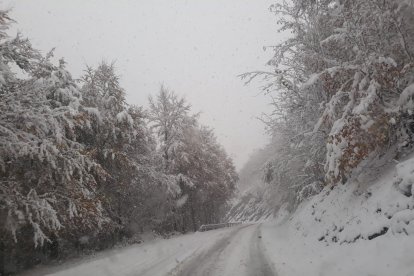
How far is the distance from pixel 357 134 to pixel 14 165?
10807 millimetres

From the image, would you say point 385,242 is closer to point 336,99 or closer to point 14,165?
point 336,99

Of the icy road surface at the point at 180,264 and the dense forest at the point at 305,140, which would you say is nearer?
the dense forest at the point at 305,140

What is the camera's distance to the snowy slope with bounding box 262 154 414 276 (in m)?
7.64

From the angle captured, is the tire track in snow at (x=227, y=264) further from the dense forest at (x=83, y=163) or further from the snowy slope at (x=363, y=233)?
the dense forest at (x=83, y=163)

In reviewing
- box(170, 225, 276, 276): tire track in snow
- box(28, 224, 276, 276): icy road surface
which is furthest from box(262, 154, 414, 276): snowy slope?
box(28, 224, 276, 276): icy road surface

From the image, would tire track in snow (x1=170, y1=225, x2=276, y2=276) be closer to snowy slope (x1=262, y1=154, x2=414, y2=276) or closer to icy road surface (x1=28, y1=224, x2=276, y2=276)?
icy road surface (x1=28, y1=224, x2=276, y2=276)

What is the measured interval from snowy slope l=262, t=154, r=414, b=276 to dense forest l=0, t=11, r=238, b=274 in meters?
7.54

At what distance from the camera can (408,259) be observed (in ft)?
22.6

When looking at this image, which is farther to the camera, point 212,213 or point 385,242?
point 212,213

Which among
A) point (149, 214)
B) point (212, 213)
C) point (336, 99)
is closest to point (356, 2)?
point (336, 99)

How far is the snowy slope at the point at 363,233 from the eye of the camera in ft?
25.1

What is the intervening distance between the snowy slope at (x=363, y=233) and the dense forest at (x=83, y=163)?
7.54 meters

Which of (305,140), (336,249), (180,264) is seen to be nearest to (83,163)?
(180,264)

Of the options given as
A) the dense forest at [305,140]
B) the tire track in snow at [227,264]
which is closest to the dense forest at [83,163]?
the dense forest at [305,140]
